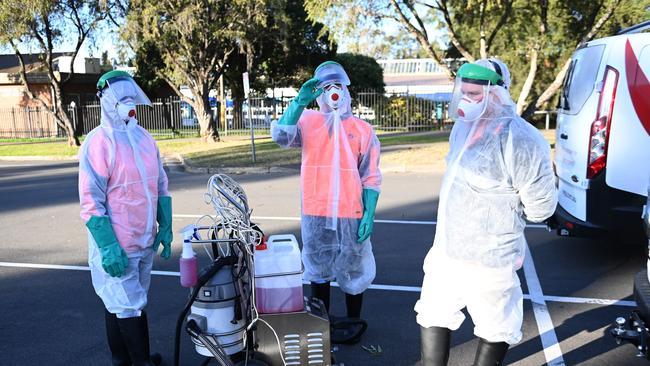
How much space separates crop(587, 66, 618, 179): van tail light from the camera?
4.91 meters

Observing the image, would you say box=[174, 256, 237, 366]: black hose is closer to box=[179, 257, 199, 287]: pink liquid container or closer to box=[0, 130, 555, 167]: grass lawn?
box=[179, 257, 199, 287]: pink liquid container

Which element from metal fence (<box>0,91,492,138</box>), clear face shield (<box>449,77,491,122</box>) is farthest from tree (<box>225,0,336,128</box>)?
clear face shield (<box>449,77,491,122</box>)

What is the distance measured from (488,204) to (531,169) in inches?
10.4

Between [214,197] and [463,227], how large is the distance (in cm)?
134

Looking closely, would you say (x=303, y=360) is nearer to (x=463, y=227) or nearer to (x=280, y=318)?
(x=280, y=318)

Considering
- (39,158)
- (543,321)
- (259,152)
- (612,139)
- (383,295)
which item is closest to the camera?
(543,321)

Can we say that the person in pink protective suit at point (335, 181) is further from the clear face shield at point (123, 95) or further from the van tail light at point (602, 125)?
the van tail light at point (602, 125)

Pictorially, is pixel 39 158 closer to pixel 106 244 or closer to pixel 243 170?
pixel 243 170

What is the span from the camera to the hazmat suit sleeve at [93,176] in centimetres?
325

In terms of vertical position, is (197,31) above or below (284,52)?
above

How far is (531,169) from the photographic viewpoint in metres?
2.78

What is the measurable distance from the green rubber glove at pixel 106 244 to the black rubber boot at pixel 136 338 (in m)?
0.36

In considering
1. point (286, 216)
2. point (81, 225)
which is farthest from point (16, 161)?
point (286, 216)

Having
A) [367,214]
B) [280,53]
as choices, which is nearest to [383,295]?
[367,214]
